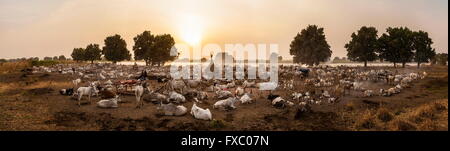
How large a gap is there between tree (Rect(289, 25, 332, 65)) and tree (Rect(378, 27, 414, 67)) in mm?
15593

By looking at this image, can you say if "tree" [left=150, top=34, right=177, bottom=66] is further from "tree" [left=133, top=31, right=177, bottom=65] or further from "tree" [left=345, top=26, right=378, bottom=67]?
"tree" [left=345, top=26, right=378, bottom=67]

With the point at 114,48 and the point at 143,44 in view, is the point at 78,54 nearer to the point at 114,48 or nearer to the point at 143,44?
the point at 114,48

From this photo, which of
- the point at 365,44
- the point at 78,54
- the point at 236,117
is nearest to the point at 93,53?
the point at 78,54

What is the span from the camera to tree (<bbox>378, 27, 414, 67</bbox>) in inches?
2657

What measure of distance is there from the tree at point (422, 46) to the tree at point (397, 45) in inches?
78.3

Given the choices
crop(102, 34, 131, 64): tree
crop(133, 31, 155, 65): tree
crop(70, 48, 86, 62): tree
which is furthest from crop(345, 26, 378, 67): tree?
crop(70, 48, 86, 62): tree

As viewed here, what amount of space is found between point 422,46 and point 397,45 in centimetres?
902

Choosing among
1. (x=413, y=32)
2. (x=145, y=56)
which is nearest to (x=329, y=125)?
(x=413, y=32)

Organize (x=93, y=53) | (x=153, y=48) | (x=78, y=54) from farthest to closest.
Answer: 1. (x=78, y=54)
2. (x=93, y=53)
3. (x=153, y=48)

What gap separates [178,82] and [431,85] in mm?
24303

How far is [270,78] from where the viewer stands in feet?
129

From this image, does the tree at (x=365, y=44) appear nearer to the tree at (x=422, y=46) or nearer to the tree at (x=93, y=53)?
the tree at (x=422, y=46)

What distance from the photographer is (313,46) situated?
272ft
